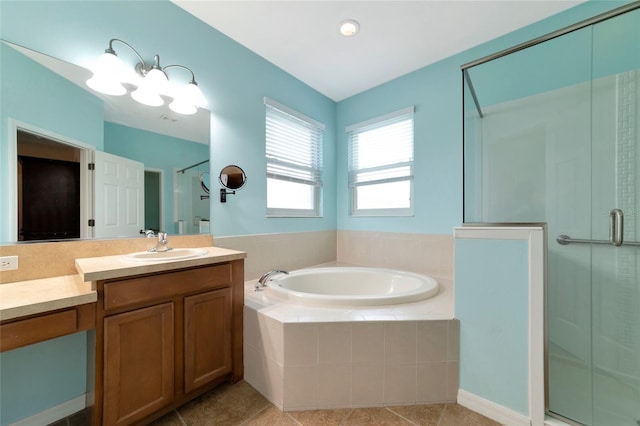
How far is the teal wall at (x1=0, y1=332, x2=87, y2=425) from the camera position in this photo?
3.90 ft

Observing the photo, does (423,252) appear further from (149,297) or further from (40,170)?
(40,170)

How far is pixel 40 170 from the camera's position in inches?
49.7

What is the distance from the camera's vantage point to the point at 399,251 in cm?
258

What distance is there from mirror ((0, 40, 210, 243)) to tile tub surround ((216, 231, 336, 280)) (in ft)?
1.30

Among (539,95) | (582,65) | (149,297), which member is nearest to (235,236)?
(149,297)

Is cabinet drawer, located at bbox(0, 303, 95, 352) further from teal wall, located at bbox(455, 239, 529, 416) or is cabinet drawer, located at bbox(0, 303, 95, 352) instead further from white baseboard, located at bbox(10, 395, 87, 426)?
teal wall, located at bbox(455, 239, 529, 416)

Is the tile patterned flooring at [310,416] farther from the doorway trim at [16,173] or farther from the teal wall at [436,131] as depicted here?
the teal wall at [436,131]

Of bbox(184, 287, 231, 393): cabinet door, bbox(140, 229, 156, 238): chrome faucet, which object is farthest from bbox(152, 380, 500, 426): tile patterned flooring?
bbox(140, 229, 156, 238): chrome faucet

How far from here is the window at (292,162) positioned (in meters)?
2.45

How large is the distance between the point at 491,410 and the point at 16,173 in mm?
2631

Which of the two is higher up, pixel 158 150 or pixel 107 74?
pixel 107 74

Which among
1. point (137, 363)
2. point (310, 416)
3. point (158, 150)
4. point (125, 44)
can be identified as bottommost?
point (310, 416)

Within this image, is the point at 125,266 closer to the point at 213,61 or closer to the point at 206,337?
the point at 206,337

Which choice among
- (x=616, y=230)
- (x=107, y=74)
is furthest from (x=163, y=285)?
(x=616, y=230)
